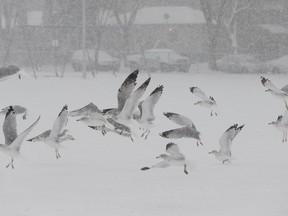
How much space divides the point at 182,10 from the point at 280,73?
1970cm

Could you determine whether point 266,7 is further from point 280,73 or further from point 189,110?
point 189,110

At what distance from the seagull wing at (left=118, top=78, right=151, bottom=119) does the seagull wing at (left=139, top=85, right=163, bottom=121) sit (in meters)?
0.62


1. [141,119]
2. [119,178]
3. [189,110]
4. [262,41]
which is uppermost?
[141,119]

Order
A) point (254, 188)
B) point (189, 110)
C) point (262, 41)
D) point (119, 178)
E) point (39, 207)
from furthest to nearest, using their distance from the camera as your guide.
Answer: point (262, 41) → point (189, 110) → point (119, 178) → point (254, 188) → point (39, 207)

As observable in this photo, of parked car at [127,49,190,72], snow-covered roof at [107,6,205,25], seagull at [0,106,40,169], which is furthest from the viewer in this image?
snow-covered roof at [107,6,205,25]

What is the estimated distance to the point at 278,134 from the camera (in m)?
15.7

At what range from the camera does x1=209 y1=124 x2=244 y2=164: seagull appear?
34.4 ft

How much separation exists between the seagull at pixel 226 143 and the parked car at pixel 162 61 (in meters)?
33.4

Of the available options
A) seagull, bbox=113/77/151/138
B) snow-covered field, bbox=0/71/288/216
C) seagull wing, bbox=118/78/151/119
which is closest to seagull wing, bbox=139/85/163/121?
seagull, bbox=113/77/151/138

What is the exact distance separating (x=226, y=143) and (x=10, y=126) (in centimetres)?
334

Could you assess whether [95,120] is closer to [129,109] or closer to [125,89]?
[129,109]

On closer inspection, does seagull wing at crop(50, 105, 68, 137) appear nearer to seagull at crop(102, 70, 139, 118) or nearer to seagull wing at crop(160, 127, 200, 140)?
seagull at crop(102, 70, 139, 118)

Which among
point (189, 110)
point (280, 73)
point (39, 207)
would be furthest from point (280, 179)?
point (280, 73)

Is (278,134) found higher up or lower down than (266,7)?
higher up
